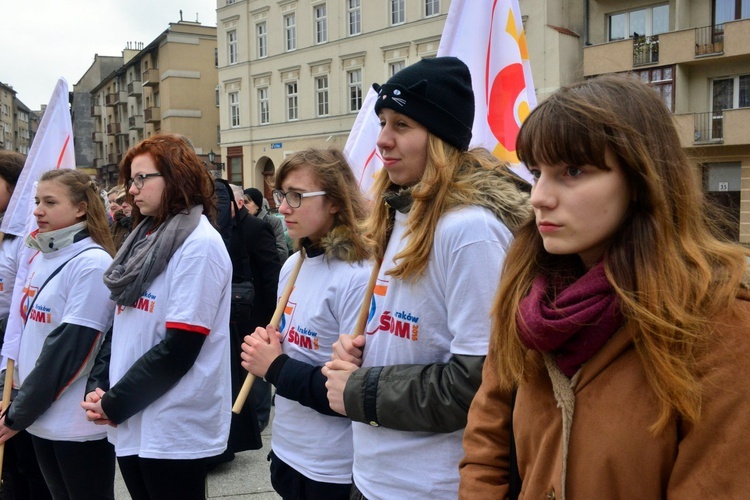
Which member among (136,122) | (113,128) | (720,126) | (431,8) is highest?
(431,8)

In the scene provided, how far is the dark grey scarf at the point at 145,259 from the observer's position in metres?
2.79

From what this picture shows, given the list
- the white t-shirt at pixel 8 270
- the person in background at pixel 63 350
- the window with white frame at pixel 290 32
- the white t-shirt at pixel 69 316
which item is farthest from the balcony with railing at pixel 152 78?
the white t-shirt at pixel 69 316

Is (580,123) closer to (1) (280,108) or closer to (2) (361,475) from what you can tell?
(2) (361,475)

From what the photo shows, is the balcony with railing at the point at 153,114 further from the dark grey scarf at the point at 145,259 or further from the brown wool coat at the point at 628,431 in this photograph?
the brown wool coat at the point at 628,431

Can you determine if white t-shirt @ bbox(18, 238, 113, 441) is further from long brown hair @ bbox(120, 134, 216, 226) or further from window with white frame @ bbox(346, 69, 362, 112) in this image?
window with white frame @ bbox(346, 69, 362, 112)

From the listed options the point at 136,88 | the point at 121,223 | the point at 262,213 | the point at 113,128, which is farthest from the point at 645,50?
the point at 113,128

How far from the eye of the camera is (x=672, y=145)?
136 centimetres

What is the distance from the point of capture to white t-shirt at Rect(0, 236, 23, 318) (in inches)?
172

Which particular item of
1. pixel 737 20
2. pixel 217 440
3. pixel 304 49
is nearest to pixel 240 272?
pixel 217 440

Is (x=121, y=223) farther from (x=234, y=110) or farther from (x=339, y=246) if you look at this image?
(x=234, y=110)

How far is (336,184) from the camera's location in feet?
9.02

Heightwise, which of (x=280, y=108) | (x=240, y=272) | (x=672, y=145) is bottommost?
(x=240, y=272)

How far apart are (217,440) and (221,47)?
35217 mm

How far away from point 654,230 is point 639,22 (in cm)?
2400
